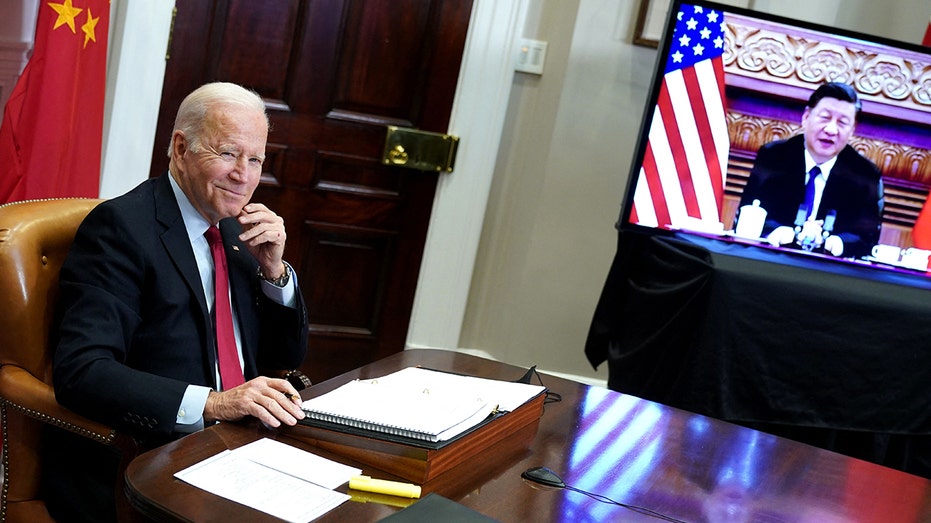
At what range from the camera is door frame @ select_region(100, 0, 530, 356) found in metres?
3.57

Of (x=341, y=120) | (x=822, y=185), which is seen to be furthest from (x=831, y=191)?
(x=341, y=120)

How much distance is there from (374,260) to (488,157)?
646mm

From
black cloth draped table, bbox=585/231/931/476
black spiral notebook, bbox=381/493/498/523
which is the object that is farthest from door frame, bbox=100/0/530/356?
black spiral notebook, bbox=381/493/498/523

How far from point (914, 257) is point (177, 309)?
9.10 ft

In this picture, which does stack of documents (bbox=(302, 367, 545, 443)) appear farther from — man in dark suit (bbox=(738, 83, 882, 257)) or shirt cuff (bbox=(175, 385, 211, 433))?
man in dark suit (bbox=(738, 83, 882, 257))

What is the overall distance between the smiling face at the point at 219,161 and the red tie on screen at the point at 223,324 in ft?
0.24

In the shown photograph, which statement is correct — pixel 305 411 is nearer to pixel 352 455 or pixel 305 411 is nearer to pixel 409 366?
pixel 352 455

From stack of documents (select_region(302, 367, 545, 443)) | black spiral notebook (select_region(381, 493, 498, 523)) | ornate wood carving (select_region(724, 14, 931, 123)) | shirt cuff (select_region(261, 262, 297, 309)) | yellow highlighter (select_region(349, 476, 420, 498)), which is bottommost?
yellow highlighter (select_region(349, 476, 420, 498))

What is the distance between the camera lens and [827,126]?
356 centimetres

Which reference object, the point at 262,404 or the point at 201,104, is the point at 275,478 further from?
the point at 201,104

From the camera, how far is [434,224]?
13.9ft

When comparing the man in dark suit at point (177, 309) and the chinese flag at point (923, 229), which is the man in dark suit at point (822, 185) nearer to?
the chinese flag at point (923, 229)

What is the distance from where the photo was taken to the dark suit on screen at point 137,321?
5.49 feet

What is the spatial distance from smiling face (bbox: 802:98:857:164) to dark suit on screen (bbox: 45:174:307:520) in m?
2.20
